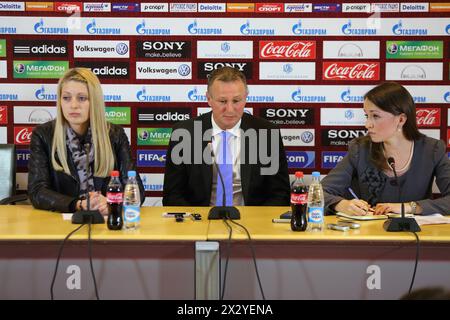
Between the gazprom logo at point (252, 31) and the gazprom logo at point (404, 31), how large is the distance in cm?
93

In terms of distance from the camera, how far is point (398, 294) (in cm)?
209

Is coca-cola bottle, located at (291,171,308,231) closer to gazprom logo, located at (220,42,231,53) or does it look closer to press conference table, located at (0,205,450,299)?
press conference table, located at (0,205,450,299)

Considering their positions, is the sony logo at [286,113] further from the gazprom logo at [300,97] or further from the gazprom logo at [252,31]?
the gazprom logo at [252,31]

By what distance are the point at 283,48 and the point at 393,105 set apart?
5.17 ft

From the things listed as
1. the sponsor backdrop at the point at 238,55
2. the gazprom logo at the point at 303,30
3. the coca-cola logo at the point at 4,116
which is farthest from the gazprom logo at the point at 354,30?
the coca-cola logo at the point at 4,116

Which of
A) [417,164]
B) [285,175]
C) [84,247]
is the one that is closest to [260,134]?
[285,175]

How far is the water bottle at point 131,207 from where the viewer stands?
2.05 metres

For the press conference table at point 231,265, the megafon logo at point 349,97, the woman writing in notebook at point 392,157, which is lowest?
the press conference table at point 231,265

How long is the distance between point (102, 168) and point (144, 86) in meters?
1.46

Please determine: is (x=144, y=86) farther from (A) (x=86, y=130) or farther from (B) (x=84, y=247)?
(B) (x=84, y=247)

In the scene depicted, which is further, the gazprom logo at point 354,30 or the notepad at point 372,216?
the gazprom logo at point 354,30

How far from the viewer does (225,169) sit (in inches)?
119

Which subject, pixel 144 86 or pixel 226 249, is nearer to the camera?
pixel 226 249
